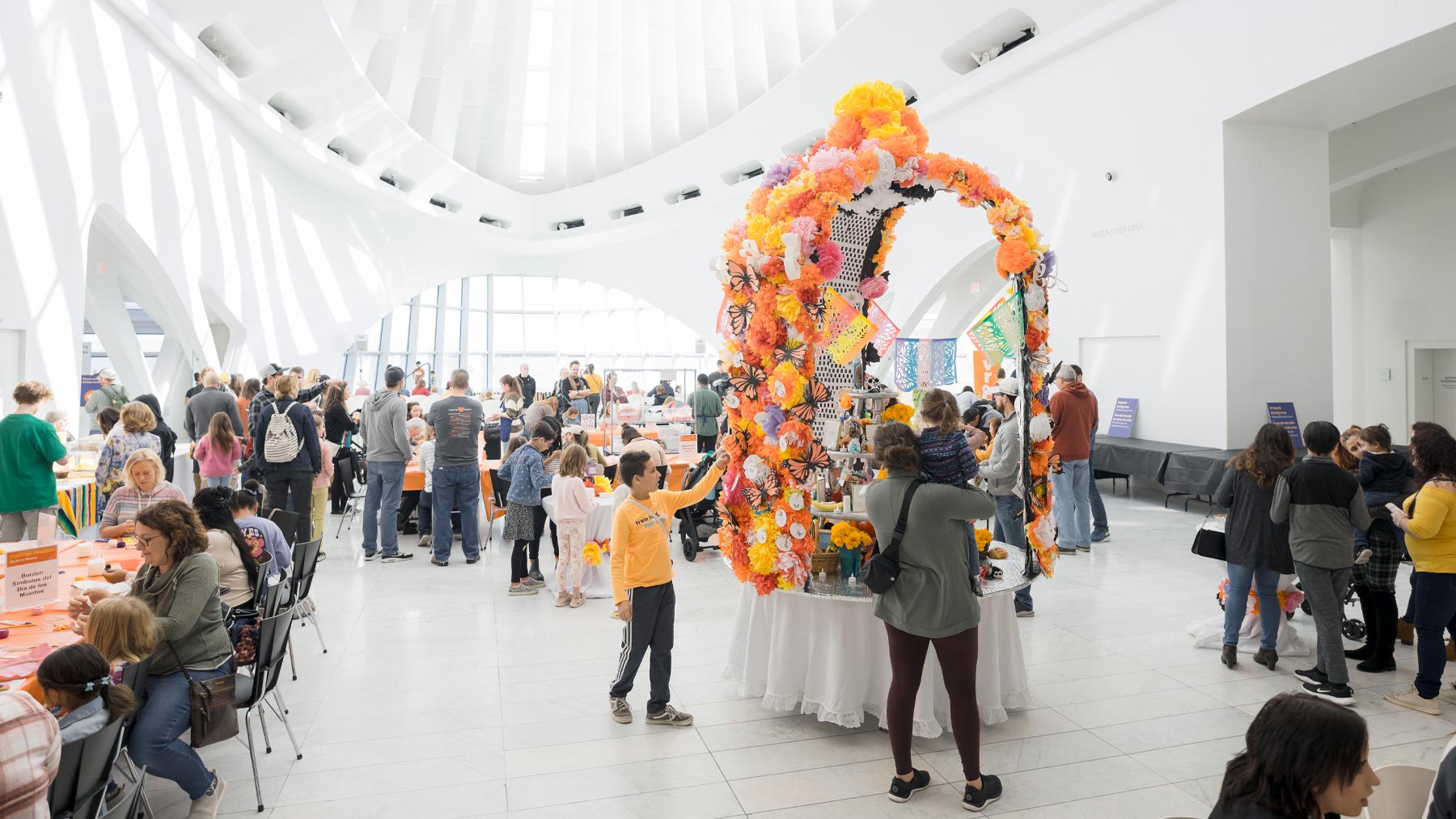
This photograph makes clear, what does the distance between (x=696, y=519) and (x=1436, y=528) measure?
19.2ft

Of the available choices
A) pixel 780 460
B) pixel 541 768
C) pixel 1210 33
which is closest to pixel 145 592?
pixel 541 768

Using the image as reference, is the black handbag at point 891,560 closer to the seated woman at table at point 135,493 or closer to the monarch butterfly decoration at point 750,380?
the monarch butterfly decoration at point 750,380

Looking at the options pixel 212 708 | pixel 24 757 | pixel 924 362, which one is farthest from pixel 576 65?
pixel 24 757

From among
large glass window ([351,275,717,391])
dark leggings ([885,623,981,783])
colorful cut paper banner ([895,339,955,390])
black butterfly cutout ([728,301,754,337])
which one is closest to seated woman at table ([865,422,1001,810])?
dark leggings ([885,623,981,783])

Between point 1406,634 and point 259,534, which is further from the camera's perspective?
point 1406,634

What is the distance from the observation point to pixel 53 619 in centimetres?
373

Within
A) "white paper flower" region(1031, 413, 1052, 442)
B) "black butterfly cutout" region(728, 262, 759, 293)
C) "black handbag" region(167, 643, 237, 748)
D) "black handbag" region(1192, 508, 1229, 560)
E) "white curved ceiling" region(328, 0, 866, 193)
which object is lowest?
"black handbag" region(167, 643, 237, 748)

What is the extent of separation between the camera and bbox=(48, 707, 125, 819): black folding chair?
243 cm

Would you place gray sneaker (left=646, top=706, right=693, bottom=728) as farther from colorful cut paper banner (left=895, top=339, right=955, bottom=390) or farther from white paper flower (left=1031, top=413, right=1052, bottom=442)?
colorful cut paper banner (left=895, top=339, right=955, bottom=390)

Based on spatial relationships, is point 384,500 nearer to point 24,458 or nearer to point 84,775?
point 24,458

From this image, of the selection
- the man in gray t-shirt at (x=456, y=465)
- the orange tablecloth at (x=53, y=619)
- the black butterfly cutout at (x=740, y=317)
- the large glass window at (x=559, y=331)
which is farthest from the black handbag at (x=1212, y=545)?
the large glass window at (x=559, y=331)

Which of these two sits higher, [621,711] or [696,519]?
[696,519]

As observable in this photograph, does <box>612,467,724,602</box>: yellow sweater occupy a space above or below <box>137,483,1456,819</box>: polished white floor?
above

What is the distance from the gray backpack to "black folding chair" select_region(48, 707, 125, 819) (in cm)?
491
